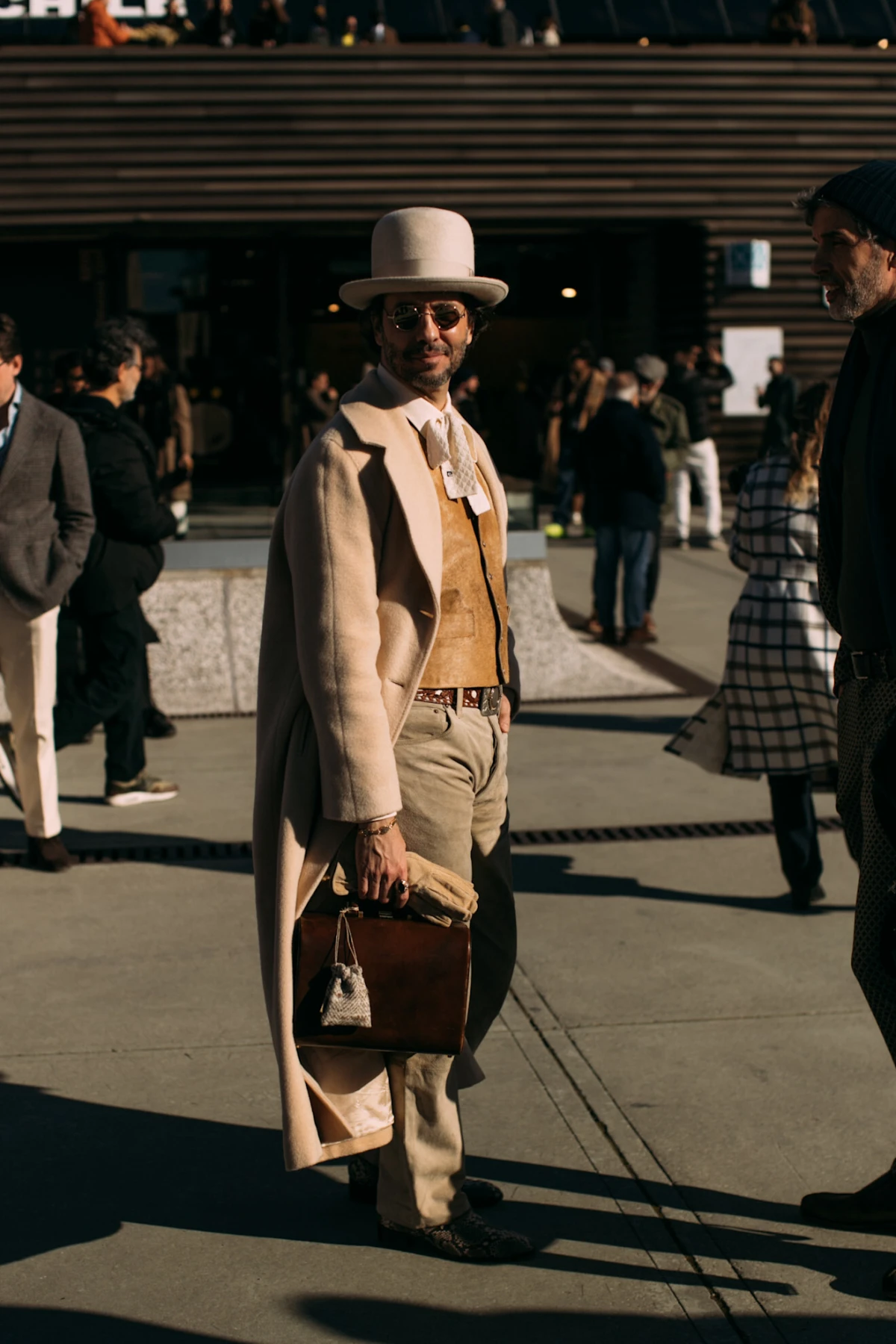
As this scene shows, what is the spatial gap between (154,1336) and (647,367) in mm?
9386

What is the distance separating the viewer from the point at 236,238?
18.5 metres

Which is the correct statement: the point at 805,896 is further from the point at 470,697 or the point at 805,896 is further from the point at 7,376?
the point at 7,376

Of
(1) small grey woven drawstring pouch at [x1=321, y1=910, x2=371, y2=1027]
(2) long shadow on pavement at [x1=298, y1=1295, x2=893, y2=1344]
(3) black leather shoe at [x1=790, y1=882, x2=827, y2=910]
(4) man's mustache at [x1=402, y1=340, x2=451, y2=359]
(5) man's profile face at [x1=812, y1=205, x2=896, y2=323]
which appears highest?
(5) man's profile face at [x1=812, y1=205, x2=896, y2=323]

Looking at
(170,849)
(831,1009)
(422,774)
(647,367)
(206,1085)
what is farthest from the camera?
(647,367)

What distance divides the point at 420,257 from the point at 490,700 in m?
0.86

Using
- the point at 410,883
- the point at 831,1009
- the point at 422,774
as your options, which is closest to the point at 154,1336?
the point at 410,883

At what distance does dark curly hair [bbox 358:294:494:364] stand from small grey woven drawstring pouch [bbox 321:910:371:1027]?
116 cm

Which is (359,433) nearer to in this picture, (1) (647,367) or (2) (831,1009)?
(2) (831,1009)

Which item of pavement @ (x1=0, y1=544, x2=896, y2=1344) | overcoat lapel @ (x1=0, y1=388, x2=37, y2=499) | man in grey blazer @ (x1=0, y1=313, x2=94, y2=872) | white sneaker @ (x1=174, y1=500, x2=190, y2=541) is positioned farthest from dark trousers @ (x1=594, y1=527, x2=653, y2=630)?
overcoat lapel @ (x1=0, y1=388, x2=37, y2=499)

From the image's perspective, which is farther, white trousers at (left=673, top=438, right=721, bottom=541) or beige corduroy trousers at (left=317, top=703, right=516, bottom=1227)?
white trousers at (left=673, top=438, right=721, bottom=541)

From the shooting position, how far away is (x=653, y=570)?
1098 centimetres

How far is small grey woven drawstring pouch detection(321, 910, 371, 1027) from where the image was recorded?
3062 millimetres

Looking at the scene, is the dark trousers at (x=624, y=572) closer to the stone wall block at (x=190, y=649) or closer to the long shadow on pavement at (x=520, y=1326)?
the stone wall block at (x=190, y=649)

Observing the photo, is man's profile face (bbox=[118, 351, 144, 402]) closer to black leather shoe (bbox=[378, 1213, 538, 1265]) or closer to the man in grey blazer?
the man in grey blazer
